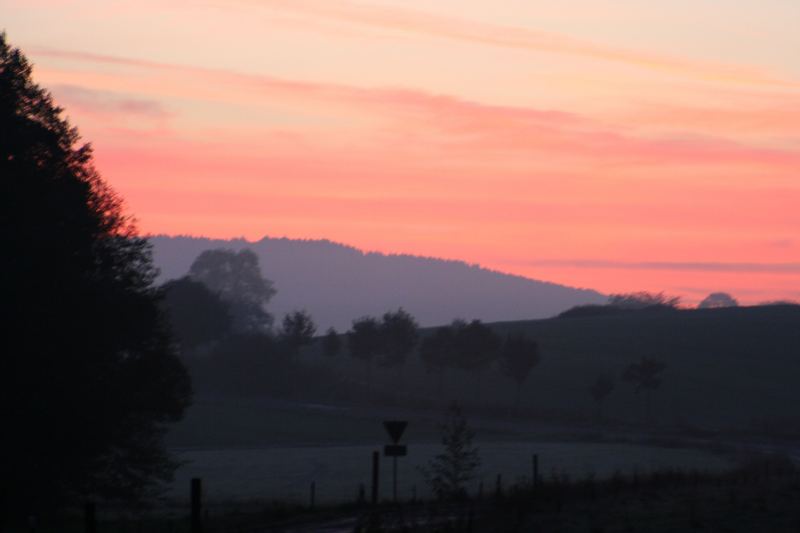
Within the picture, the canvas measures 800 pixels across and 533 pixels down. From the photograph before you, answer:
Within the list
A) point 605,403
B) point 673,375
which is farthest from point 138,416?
point 673,375

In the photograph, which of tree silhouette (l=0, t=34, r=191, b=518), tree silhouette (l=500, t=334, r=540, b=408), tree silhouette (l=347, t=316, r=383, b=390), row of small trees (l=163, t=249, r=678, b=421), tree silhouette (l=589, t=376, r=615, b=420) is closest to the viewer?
tree silhouette (l=0, t=34, r=191, b=518)

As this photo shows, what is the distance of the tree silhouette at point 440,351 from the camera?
378 feet

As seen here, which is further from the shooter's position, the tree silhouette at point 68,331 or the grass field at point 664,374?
the grass field at point 664,374

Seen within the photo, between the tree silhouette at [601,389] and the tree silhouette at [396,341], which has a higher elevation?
the tree silhouette at [396,341]

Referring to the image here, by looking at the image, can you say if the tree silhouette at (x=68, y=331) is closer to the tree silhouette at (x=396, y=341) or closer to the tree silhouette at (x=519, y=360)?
the tree silhouette at (x=519, y=360)

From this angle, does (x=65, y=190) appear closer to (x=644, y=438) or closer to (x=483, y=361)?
(x=644, y=438)

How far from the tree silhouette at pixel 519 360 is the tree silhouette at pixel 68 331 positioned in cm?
7302

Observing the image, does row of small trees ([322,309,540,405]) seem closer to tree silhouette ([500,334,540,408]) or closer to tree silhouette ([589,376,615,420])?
tree silhouette ([500,334,540,408])

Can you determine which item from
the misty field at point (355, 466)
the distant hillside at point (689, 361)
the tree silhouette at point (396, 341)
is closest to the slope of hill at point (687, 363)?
the distant hillside at point (689, 361)

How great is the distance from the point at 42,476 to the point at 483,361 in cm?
8256

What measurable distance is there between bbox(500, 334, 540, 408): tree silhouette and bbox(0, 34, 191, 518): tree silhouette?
73022mm

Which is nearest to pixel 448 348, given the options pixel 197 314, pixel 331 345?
pixel 331 345

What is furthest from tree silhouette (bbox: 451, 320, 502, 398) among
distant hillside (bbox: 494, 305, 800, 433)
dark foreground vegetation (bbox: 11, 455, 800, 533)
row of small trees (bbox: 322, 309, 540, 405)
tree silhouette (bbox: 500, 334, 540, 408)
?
dark foreground vegetation (bbox: 11, 455, 800, 533)

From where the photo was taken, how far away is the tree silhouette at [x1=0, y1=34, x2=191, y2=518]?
108 feet
